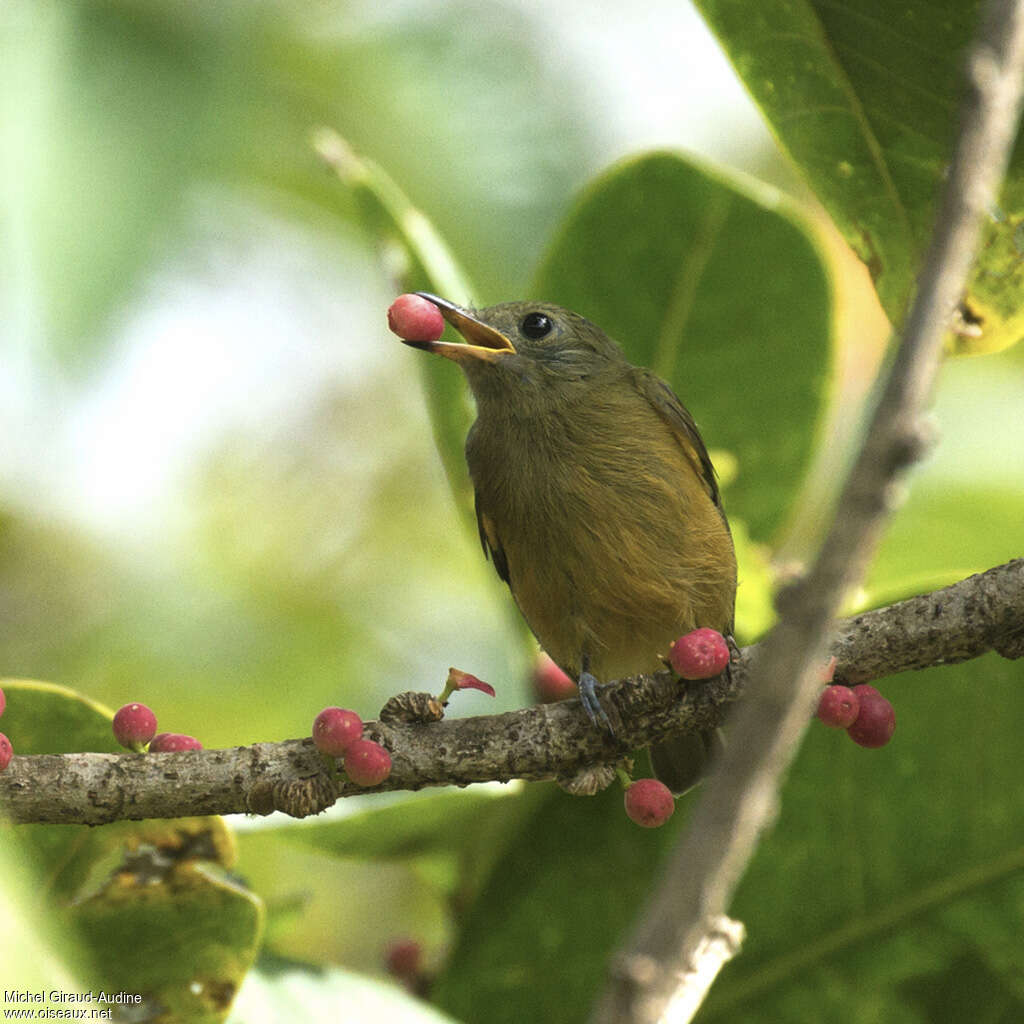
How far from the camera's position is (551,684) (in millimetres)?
3723

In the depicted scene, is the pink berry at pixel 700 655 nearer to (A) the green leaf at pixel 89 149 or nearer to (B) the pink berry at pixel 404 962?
(B) the pink berry at pixel 404 962

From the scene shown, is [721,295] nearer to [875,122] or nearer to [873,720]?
[875,122]

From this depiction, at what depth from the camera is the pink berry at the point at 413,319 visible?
9.43ft

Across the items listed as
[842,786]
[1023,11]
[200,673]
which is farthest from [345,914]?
[1023,11]

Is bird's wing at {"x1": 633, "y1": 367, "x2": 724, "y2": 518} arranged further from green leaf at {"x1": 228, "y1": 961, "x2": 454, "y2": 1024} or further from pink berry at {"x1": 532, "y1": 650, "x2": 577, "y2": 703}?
green leaf at {"x1": 228, "y1": 961, "x2": 454, "y2": 1024}

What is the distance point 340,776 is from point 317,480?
375 cm

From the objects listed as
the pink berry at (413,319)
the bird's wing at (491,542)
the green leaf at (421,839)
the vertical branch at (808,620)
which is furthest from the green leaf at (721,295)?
the vertical branch at (808,620)

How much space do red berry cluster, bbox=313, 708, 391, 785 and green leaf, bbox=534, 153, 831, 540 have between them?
5.70ft

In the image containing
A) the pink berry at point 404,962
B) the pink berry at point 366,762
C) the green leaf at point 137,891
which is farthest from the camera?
the pink berry at point 404,962

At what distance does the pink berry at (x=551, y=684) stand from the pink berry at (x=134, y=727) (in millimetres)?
1571

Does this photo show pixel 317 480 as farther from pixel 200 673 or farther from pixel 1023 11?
pixel 1023 11

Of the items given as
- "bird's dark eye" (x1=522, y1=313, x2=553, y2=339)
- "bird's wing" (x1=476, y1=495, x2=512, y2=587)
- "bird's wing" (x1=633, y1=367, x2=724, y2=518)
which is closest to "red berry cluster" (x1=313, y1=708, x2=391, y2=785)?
"bird's wing" (x1=476, y1=495, x2=512, y2=587)

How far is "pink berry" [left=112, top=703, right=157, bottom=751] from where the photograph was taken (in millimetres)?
2303

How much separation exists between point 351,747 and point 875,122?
60.9 inches
